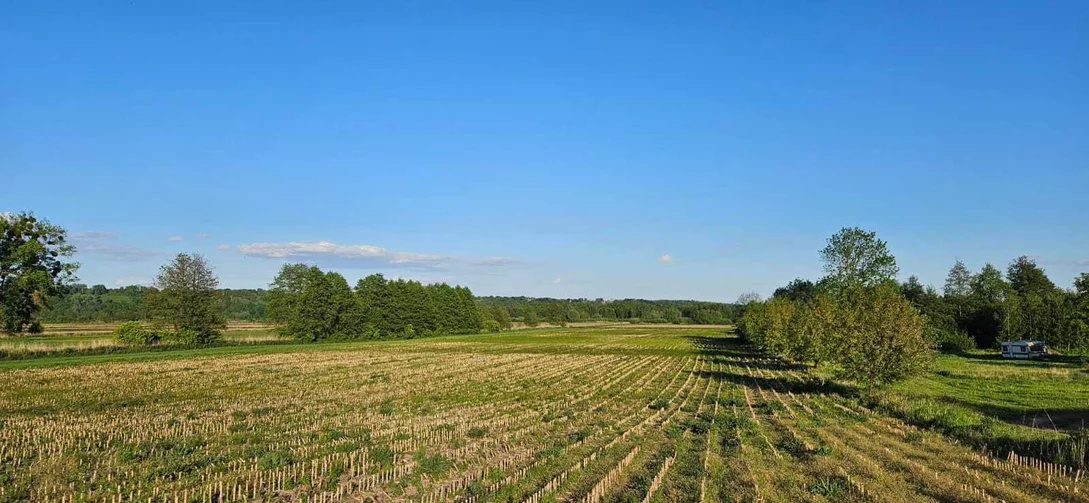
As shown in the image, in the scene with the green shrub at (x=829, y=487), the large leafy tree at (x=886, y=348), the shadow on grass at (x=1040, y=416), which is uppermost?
the large leafy tree at (x=886, y=348)

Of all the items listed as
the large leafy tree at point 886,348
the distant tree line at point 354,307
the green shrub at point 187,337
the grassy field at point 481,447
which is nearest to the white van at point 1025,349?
the grassy field at point 481,447

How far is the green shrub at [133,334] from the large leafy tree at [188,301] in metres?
6.46

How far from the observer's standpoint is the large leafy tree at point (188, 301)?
8538 cm

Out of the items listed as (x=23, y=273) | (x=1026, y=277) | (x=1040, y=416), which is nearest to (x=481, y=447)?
(x=1040, y=416)

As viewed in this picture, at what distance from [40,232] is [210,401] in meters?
52.2

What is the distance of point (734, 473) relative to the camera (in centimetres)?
1562

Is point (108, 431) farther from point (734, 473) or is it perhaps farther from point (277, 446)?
point (734, 473)

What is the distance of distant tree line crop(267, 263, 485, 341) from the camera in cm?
10700

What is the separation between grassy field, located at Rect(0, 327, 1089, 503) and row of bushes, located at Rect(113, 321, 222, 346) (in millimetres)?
41598

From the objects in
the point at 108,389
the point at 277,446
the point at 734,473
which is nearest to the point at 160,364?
the point at 108,389

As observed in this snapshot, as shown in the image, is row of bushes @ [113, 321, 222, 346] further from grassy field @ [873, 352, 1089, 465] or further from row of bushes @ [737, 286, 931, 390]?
grassy field @ [873, 352, 1089, 465]

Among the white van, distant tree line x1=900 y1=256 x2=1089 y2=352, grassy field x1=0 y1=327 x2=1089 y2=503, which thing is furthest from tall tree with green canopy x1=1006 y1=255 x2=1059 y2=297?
grassy field x1=0 y1=327 x2=1089 y2=503

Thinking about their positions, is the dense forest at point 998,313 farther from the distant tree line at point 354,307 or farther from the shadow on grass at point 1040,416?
the distant tree line at point 354,307

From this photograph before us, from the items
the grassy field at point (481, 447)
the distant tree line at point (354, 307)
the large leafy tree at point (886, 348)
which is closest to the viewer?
the grassy field at point (481, 447)
